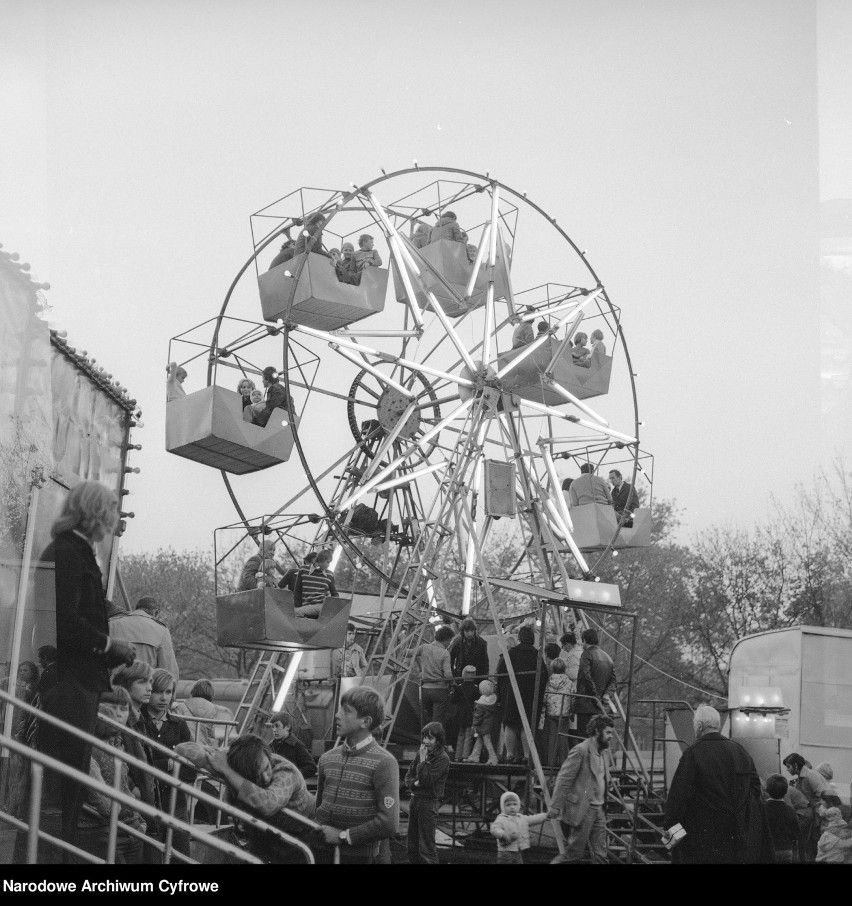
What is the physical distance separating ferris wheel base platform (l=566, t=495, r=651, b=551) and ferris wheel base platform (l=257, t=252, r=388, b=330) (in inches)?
148

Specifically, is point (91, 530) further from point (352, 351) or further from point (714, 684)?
point (714, 684)

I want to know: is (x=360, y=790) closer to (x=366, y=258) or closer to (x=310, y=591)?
(x=310, y=591)

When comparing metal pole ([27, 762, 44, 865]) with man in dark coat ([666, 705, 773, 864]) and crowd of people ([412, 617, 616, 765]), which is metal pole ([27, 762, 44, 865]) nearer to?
man in dark coat ([666, 705, 773, 864])

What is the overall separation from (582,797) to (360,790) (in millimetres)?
2755

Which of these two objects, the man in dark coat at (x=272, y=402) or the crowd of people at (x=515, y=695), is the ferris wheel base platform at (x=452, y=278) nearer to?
the man in dark coat at (x=272, y=402)

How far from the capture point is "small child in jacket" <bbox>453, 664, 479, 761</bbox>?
435 inches

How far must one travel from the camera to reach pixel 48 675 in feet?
18.5

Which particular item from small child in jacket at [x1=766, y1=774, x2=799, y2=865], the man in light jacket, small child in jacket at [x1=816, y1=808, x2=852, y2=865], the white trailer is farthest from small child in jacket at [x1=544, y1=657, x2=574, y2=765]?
the man in light jacket

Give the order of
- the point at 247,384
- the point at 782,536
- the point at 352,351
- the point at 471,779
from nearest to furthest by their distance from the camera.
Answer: the point at 471,779 < the point at 247,384 < the point at 352,351 < the point at 782,536

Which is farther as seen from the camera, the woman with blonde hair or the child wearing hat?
the child wearing hat

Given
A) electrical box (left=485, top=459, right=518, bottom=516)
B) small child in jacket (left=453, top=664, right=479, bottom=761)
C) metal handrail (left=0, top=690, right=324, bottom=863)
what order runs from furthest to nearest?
electrical box (left=485, top=459, right=518, bottom=516)
small child in jacket (left=453, top=664, right=479, bottom=761)
metal handrail (left=0, top=690, right=324, bottom=863)

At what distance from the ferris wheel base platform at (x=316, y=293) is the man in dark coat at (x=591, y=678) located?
411 centimetres
